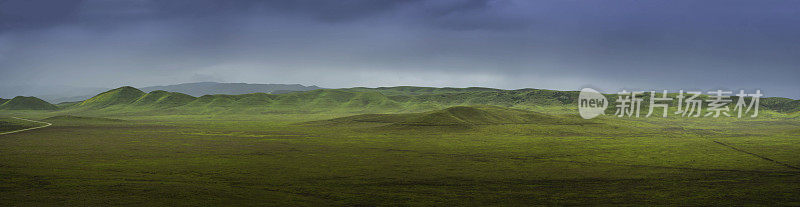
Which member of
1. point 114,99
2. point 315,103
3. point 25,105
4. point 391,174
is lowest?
point 25,105

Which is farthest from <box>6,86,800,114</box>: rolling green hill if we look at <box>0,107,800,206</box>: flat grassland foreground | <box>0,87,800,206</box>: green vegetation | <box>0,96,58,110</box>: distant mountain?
<box>0,107,800,206</box>: flat grassland foreground

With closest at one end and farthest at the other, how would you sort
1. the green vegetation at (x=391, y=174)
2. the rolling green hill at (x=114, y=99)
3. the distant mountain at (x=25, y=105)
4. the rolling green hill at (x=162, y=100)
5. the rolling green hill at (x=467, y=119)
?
1. the green vegetation at (x=391, y=174)
2. the rolling green hill at (x=467, y=119)
3. the rolling green hill at (x=162, y=100)
4. the distant mountain at (x=25, y=105)
5. the rolling green hill at (x=114, y=99)

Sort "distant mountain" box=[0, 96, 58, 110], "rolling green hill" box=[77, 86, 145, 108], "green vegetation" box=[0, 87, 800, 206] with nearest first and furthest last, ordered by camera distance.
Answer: "green vegetation" box=[0, 87, 800, 206], "distant mountain" box=[0, 96, 58, 110], "rolling green hill" box=[77, 86, 145, 108]

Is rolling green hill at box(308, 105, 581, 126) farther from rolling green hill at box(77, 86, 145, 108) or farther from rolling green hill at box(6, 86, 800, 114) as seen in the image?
rolling green hill at box(77, 86, 145, 108)

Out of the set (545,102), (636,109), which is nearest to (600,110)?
(636,109)

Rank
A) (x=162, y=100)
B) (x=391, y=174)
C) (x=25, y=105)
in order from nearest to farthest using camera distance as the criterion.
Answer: (x=391, y=174) < (x=162, y=100) < (x=25, y=105)

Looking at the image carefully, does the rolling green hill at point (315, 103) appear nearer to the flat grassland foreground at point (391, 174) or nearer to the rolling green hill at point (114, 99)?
the rolling green hill at point (114, 99)

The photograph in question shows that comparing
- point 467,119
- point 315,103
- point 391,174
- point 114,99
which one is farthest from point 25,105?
point 391,174

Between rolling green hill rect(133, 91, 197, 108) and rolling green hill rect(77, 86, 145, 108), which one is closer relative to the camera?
rolling green hill rect(133, 91, 197, 108)

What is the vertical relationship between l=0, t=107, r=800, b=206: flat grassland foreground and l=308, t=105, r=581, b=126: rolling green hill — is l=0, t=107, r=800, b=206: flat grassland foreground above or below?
below

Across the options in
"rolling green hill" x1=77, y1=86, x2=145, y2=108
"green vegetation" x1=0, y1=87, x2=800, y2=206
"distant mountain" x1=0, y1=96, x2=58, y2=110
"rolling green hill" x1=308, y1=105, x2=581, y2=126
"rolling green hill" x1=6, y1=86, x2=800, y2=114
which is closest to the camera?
"green vegetation" x1=0, y1=87, x2=800, y2=206

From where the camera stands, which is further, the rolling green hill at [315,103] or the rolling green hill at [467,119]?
the rolling green hill at [315,103]

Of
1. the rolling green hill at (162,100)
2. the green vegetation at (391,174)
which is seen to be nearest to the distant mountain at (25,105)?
the rolling green hill at (162,100)

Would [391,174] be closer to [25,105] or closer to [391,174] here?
[391,174]
